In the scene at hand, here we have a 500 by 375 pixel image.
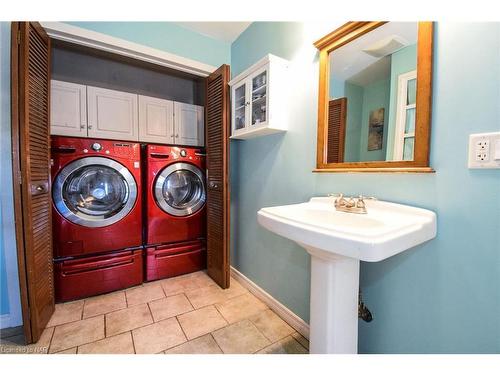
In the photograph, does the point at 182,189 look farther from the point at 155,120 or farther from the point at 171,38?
the point at 171,38

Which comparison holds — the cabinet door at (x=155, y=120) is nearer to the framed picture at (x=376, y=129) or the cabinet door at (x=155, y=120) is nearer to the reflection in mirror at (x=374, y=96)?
the reflection in mirror at (x=374, y=96)

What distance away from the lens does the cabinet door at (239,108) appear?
174 centimetres

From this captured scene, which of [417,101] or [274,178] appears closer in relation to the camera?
[417,101]

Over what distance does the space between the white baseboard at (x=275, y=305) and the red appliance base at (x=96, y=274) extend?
0.97 metres

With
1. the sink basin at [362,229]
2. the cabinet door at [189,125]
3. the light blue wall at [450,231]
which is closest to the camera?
the sink basin at [362,229]

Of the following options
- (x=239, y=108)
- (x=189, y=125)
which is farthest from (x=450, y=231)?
(x=189, y=125)

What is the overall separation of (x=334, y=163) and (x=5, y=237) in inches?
86.1

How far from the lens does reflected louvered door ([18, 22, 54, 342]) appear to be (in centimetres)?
118

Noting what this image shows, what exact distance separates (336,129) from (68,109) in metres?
2.11

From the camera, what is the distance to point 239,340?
1.34 m

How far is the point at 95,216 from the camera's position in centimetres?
177

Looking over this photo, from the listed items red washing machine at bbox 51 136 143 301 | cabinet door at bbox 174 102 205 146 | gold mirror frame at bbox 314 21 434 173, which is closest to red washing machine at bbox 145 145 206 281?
red washing machine at bbox 51 136 143 301

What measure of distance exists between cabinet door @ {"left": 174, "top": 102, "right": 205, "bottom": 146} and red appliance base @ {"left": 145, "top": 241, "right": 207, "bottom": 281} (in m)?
1.10

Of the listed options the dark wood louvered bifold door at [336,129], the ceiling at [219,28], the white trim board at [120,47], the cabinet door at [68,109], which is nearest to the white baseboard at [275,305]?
the dark wood louvered bifold door at [336,129]
